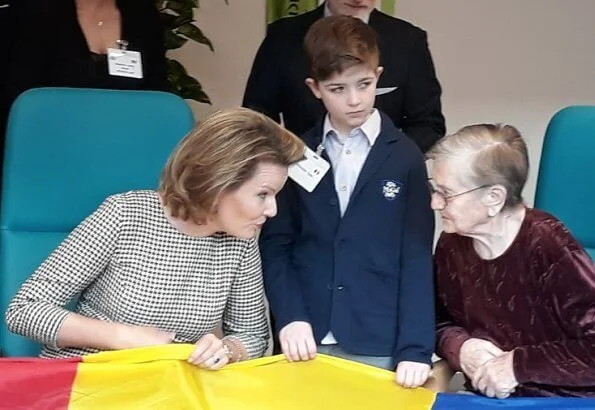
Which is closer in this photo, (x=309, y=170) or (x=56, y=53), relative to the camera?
(x=309, y=170)

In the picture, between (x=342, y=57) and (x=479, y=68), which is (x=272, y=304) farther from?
(x=479, y=68)

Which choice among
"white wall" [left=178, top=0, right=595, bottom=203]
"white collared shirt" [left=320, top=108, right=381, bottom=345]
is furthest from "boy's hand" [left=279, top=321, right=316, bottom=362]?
"white wall" [left=178, top=0, right=595, bottom=203]

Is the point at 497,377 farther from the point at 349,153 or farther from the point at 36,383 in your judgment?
the point at 36,383

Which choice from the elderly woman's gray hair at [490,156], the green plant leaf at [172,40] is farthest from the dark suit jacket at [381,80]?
the green plant leaf at [172,40]

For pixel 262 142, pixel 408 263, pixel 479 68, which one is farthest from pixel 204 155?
pixel 479 68

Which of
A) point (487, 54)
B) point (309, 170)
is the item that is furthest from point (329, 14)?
point (487, 54)

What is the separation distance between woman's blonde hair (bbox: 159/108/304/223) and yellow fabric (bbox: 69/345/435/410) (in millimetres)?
319

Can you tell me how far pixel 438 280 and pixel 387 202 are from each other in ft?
0.66

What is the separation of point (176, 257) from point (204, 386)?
0.98 ft

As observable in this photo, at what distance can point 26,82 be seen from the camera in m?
2.50

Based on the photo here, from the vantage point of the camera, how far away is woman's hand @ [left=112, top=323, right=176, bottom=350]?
177cm

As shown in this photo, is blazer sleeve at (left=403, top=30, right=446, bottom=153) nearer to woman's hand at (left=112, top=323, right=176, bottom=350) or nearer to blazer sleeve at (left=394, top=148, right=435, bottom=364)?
blazer sleeve at (left=394, top=148, right=435, bottom=364)

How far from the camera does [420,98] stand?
→ 243cm

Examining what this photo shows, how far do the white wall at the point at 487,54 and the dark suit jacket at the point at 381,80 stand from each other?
54.8 inches
